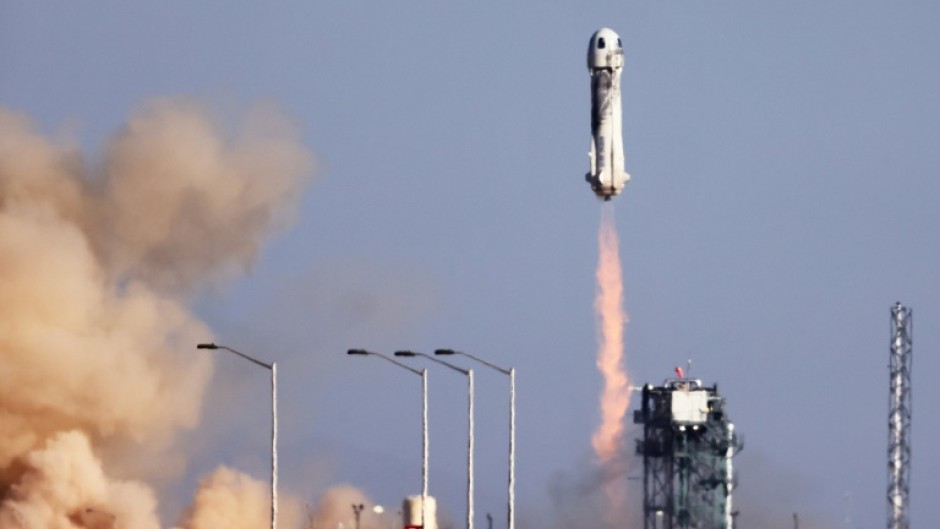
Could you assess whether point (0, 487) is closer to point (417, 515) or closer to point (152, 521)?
point (152, 521)

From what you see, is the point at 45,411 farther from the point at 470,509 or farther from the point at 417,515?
the point at 470,509

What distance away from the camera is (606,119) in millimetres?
187250

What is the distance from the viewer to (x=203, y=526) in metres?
199

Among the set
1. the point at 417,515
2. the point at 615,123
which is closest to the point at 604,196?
the point at 615,123

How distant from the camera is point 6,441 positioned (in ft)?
611

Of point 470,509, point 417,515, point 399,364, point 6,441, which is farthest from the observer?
point 6,441

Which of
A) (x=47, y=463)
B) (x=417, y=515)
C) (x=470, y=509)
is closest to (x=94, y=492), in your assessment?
(x=47, y=463)

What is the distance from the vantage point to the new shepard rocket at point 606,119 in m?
187

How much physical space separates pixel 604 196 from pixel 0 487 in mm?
39182

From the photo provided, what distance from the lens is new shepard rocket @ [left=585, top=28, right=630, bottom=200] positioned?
187m

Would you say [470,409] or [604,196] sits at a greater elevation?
[604,196]

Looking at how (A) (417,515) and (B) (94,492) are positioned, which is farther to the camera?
(B) (94,492)

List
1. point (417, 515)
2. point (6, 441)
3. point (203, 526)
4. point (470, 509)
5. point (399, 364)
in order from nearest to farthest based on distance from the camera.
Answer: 1. point (399, 364)
2. point (470, 509)
3. point (417, 515)
4. point (6, 441)
5. point (203, 526)

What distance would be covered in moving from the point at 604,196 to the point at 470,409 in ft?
135
